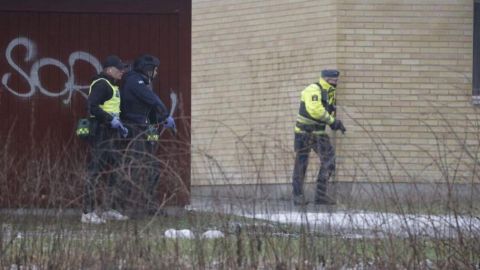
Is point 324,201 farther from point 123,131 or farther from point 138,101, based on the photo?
point 138,101

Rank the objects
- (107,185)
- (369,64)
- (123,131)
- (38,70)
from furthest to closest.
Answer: (369,64) → (38,70) → (123,131) → (107,185)

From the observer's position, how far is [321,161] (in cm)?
878

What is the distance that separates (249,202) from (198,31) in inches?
332

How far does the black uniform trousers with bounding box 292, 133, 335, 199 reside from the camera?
27.5 feet

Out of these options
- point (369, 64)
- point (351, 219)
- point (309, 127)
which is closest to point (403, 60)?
point (369, 64)

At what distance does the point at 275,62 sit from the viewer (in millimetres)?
15164

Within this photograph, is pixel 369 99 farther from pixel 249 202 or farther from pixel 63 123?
pixel 249 202

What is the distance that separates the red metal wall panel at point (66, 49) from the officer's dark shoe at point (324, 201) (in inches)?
145

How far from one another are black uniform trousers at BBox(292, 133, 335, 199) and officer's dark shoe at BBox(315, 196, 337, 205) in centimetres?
2

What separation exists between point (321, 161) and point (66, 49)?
4.31m

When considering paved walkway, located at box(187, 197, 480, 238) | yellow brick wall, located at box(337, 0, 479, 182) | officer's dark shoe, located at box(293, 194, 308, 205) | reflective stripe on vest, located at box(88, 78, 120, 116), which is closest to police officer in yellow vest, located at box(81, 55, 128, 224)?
reflective stripe on vest, located at box(88, 78, 120, 116)

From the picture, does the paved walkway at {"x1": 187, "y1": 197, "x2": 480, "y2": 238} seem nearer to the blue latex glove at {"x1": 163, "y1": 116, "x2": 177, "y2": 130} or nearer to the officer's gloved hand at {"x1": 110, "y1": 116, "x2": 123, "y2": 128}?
the blue latex glove at {"x1": 163, "y1": 116, "x2": 177, "y2": 130}

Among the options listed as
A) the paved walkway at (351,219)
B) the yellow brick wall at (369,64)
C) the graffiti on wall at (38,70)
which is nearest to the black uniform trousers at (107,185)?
the paved walkway at (351,219)

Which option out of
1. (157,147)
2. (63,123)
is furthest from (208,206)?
(63,123)
